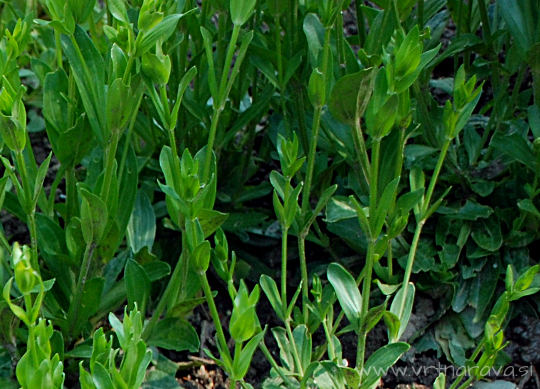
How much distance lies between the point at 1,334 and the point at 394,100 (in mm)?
617

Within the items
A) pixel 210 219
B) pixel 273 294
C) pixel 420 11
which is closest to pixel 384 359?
pixel 273 294

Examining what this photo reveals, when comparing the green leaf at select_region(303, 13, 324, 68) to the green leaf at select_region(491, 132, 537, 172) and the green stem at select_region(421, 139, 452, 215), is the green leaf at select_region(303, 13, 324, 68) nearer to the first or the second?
the green stem at select_region(421, 139, 452, 215)

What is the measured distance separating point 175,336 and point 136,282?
107 millimetres

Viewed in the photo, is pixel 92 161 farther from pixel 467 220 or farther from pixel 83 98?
pixel 467 220

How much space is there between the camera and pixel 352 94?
1021mm

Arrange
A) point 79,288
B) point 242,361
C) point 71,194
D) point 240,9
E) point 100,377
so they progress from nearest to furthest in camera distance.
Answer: point 100,377 < point 242,361 < point 240,9 < point 79,288 < point 71,194

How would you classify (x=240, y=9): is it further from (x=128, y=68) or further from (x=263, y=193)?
(x=263, y=193)

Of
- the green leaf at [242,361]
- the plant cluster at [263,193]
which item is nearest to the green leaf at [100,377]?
the plant cluster at [263,193]

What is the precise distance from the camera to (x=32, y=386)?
782 millimetres

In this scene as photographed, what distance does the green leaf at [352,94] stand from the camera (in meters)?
1.01

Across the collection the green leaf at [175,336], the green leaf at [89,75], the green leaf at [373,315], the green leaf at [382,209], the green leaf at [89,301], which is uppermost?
the green leaf at [89,75]

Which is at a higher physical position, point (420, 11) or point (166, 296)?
point (420, 11)

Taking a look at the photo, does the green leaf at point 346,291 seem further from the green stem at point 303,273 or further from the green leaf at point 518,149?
the green leaf at point 518,149

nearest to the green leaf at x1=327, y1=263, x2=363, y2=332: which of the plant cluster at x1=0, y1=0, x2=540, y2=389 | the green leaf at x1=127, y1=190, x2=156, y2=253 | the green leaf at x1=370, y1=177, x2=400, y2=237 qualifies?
the plant cluster at x1=0, y1=0, x2=540, y2=389
